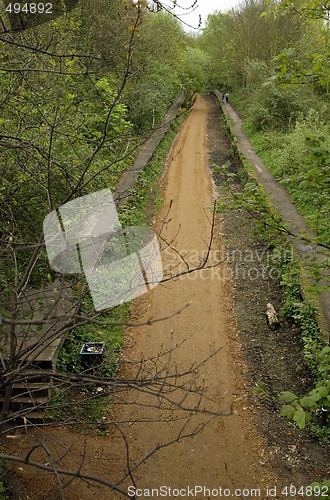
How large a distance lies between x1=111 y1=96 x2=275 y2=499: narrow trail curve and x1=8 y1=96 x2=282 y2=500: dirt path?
2 cm

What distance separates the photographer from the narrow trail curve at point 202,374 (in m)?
6.61

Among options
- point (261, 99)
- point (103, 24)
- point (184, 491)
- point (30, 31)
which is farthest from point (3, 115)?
point (261, 99)

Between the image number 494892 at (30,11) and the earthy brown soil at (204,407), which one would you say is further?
the earthy brown soil at (204,407)

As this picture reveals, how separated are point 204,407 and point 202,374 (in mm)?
839

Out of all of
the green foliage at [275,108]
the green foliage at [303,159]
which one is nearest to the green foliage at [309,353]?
the green foliage at [303,159]

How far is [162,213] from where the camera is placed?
15.9 m

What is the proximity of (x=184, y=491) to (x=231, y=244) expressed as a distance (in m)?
8.31
